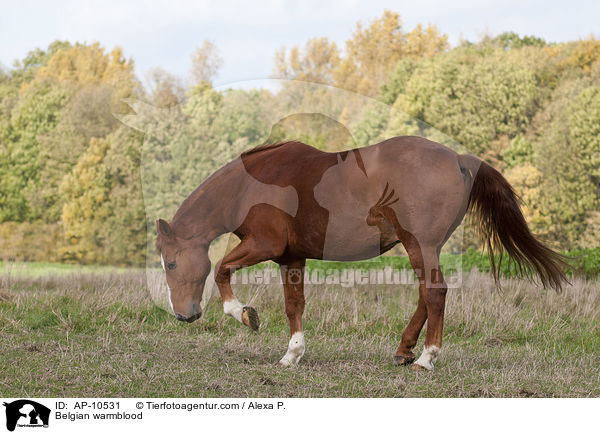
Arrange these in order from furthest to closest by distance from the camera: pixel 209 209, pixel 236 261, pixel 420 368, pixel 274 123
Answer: pixel 274 123 < pixel 209 209 < pixel 236 261 < pixel 420 368

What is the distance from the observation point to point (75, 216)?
2898 cm

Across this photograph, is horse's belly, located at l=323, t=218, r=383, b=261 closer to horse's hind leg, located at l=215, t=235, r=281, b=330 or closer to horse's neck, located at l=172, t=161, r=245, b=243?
horse's hind leg, located at l=215, t=235, r=281, b=330

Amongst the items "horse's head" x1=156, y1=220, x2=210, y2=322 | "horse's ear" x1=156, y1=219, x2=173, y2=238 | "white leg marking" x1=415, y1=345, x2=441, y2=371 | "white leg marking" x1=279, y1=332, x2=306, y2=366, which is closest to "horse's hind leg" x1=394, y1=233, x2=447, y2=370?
"white leg marking" x1=415, y1=345, x2=441, y2=371

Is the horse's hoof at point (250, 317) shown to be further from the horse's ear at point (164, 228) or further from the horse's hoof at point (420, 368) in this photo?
the horse's hoof at point (420, 368)

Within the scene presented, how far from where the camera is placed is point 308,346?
273 inches

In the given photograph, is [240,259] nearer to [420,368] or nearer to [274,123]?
[420,368]

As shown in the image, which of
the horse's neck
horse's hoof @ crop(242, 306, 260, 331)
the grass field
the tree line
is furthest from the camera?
the tree line

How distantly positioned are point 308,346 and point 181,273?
188 centimetres

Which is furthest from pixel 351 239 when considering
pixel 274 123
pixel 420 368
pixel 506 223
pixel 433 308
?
pixel 274 123

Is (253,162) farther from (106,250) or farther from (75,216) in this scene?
(75,216)

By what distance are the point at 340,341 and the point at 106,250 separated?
2138 cm

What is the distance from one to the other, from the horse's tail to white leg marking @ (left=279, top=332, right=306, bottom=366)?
2.10 m

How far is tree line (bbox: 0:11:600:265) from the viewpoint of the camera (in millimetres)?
8008
